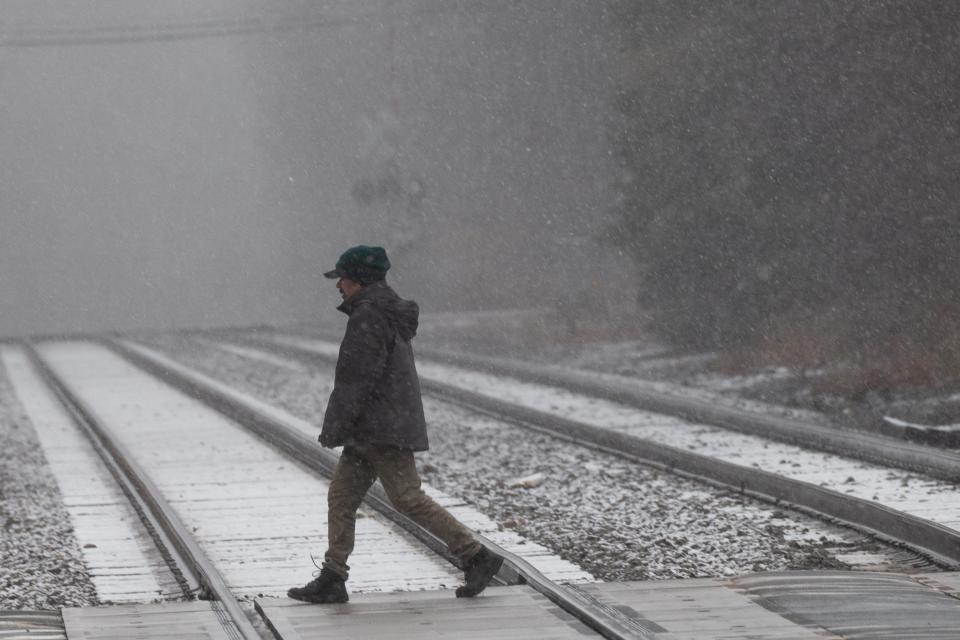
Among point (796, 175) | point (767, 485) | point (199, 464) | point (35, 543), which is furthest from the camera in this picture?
point (796, 175)

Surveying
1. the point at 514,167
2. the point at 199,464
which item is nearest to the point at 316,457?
the point at 199,464

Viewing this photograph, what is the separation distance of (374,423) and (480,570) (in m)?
0.91

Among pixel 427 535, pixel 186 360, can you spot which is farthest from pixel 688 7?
pixel 427 535

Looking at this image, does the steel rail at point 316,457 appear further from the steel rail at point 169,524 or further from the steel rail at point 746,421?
the steel rail at point 746,421

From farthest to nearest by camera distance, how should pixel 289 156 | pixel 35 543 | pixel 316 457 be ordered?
1. pixel 289 156
2. pixel 316 457
3. pixel 35 543

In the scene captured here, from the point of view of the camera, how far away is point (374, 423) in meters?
7.06

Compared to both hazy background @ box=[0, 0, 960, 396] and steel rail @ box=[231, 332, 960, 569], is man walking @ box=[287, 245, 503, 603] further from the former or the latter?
hazy background @ box=[0, 0, 960, 396]

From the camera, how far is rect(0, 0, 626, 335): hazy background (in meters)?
39.9

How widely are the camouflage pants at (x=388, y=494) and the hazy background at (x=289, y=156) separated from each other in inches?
832

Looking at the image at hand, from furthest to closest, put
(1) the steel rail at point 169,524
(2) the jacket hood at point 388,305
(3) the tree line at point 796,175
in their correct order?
(3) the tree line at point 796,175 < (2) the jacket hood at point 388,305 < (1) the steel rail at point 169,524

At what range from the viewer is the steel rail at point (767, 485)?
8.66m

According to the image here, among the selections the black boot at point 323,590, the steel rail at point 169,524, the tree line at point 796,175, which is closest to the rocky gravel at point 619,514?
the black boot at point 323,590

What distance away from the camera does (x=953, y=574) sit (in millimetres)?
7789

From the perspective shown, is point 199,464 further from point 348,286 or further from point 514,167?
point 514,167
